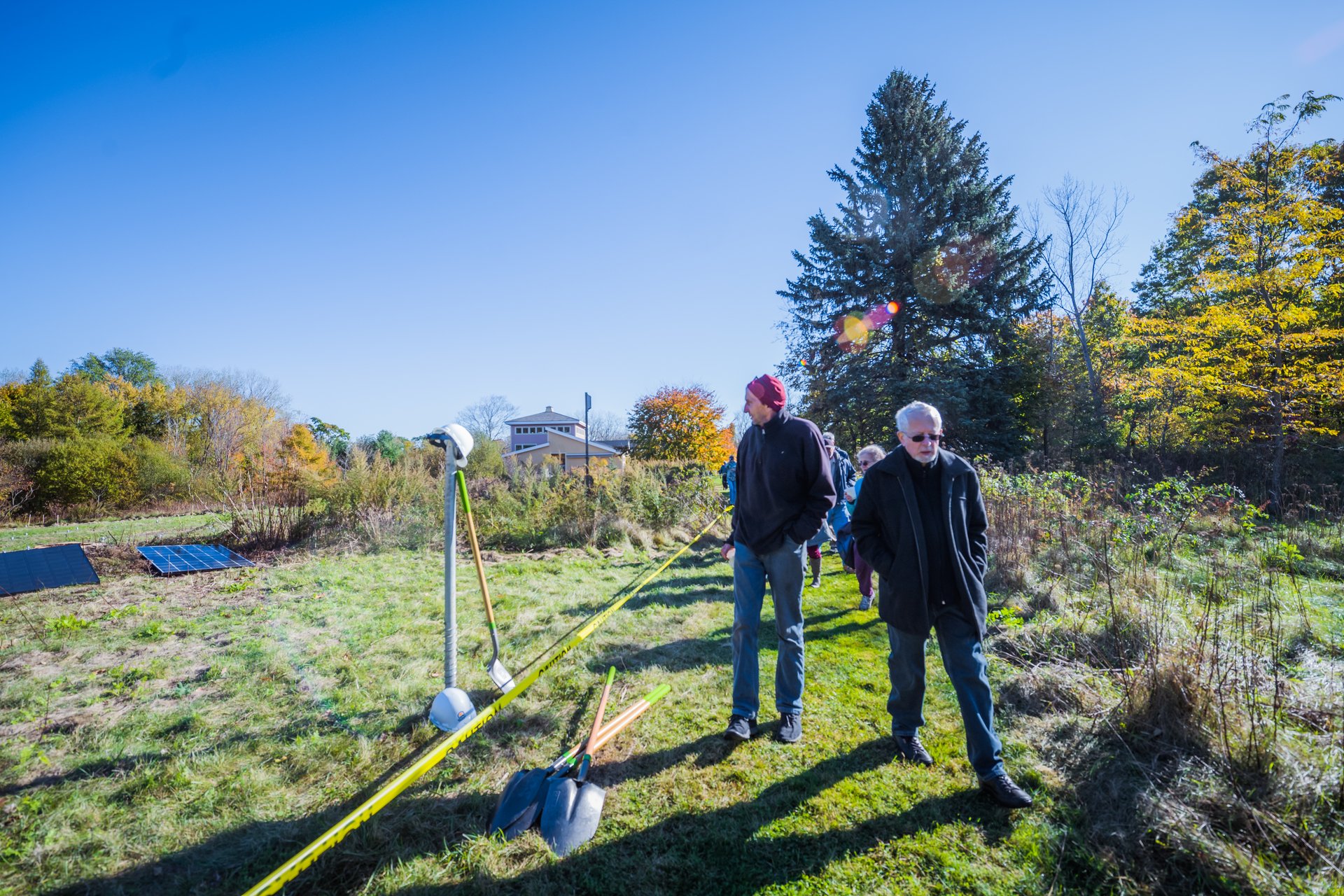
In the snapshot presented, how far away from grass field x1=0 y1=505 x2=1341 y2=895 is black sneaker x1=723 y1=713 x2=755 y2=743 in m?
0.07

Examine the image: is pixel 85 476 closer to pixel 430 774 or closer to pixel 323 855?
pixel 430 774

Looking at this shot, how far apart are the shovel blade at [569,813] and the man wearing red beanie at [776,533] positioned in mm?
900

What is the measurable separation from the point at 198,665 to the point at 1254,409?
20.4 m

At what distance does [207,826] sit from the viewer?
2.12 m

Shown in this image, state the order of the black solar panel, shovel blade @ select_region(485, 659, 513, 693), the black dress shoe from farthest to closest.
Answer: the black solar panel → shovel blade @ select_region(485, 659, 513, 693) → the black dress shoe

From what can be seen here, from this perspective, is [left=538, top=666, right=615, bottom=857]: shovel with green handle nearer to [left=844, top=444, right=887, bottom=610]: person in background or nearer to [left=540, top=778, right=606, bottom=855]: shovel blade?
[left=540, top=778, right=606, bottom=855]: shovel blade

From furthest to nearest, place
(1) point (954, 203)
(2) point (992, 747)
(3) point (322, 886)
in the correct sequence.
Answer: (1) point (954, 203), (2) point (992, 747), (3) point (322, 886)

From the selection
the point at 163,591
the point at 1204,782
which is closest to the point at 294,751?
the point at 1204,782

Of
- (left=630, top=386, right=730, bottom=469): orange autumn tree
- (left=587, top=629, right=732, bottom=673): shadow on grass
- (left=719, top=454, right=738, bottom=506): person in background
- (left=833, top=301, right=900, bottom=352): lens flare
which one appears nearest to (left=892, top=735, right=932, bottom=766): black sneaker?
(left=587, top=629, right=732, bottom=673): shadow on grass

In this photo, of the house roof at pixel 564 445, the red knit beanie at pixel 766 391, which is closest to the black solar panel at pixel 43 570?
the red knit beanie at pixel 766 391

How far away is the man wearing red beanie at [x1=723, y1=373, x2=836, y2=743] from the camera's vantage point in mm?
2777

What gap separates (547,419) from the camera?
57.6 metres

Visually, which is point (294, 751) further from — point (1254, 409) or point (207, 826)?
point (1254, 409)

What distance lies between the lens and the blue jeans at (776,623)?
2830mm
